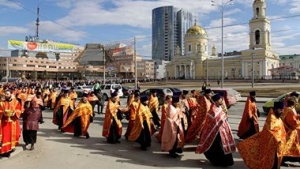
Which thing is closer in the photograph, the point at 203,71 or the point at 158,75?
the point at 203,71

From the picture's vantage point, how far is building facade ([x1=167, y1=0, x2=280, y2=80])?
86.5 meters

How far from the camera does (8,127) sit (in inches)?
323

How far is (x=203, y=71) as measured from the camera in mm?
104250

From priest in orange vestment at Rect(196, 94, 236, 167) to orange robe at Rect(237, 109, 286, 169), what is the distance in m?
0.42

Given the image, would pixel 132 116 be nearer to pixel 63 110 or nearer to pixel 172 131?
pixel 172 131

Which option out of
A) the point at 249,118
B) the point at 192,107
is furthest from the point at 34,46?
the point at 249,118

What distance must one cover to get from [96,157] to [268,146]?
4008 millimetres

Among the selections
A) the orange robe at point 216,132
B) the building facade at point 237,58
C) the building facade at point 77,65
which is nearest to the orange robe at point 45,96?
the orange robe at point 216,132

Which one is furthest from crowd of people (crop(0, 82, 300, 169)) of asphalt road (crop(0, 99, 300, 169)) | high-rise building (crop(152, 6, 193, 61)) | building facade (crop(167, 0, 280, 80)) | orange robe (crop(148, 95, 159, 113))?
building facade (crop(167, 0, 280, 80))

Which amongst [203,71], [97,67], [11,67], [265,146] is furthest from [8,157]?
[97,67]

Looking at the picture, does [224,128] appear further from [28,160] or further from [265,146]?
[28,160]

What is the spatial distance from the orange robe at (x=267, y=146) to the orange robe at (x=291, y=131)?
13.0 inches

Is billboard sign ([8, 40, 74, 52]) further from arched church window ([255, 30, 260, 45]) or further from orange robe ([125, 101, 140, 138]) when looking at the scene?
orange robe ([125, 101, 140, 138])

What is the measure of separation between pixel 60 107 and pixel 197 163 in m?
6.94
